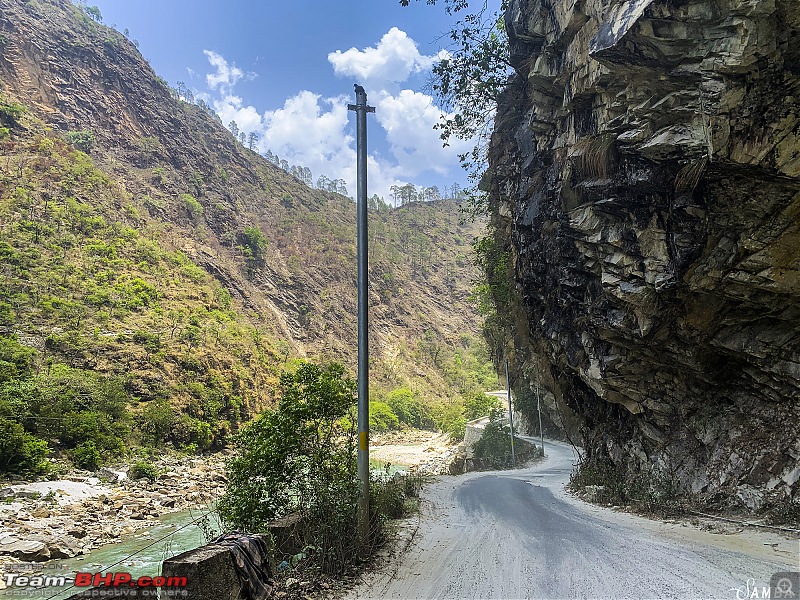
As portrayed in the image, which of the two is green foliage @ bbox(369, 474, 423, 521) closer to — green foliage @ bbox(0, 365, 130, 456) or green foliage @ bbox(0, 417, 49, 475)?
green foliage @ bbox(0, 417, 49, 475)

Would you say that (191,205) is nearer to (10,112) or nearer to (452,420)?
(10,112)

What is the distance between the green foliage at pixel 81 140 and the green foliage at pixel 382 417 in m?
47.6

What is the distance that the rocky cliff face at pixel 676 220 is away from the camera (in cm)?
627

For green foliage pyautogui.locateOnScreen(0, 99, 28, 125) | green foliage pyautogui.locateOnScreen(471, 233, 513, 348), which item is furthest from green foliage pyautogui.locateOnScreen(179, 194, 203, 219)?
green foliage pyautogui.locateOnScreen(471, 233, 513, 348)

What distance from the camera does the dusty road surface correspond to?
4469 mm

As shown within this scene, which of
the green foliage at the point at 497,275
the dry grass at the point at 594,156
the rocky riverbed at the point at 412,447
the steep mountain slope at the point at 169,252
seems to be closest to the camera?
the dry grass at the point at 594,156

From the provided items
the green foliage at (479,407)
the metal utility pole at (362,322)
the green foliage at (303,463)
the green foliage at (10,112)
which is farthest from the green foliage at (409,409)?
the metal utility pole at (362,322)

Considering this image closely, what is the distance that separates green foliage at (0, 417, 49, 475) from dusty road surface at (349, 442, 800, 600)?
18.5 metres

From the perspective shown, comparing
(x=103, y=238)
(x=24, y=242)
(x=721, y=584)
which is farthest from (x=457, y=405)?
(x=721, y=584)

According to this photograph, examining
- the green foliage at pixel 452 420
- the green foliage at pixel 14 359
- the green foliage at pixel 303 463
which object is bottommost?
the green foliage at pixel 452 420

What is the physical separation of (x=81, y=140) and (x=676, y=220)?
6594 centimetres

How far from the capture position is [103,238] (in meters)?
41.7

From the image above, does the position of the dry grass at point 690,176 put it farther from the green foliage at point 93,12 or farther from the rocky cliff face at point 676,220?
the green foliage at point 93,12

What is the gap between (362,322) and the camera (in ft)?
19.6
